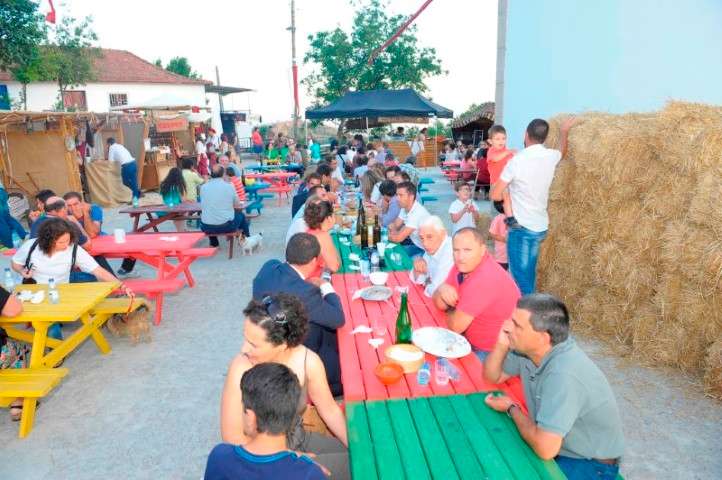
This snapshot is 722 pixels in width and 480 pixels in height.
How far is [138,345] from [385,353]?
13.0 feet

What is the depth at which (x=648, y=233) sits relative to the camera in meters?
5.38

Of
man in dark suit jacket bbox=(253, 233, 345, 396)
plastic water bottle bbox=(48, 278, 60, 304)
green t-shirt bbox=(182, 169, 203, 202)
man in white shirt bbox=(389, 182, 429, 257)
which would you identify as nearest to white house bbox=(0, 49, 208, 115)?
green t-shirt bbox=(182, 169, 203, 202)

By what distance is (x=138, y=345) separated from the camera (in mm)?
6117

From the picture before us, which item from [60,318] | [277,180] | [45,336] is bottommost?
[45,336]

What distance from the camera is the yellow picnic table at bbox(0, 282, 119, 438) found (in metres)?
4.25

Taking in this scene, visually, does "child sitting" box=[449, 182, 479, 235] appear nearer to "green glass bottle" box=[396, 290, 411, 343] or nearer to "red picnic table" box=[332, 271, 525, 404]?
"red picnic table" box=[332, 271, 525, 404]

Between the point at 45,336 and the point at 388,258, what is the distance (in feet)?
11.8

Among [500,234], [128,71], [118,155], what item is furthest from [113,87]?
[500,234]

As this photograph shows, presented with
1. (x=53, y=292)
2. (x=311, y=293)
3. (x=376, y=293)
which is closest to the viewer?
(x=311, y=293)

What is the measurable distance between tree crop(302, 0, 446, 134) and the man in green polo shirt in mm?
30804

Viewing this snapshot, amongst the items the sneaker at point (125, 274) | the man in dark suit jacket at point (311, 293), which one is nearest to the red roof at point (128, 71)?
the sneaker at point (125, 274)

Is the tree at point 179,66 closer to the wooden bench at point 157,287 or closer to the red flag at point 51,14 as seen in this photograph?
the red flag at point 51,14

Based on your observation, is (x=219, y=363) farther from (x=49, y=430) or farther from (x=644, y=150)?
(x=644, y=150)

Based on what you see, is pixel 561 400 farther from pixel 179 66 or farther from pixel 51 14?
pixel 179 66
